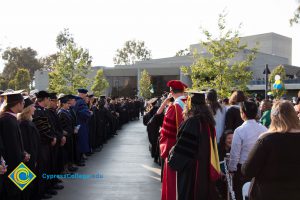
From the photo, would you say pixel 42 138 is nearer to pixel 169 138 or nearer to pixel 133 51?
pixel 169 138

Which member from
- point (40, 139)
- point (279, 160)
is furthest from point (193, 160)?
point (40, 139)

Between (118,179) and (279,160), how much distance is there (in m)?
5.73

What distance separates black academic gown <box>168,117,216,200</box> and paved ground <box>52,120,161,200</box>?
2602mm

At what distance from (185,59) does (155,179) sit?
60.1 metres

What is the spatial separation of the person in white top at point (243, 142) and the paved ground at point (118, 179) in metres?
2.52

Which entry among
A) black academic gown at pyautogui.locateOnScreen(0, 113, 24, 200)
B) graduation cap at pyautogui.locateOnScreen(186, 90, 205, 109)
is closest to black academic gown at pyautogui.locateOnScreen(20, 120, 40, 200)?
black academic gown at pyautogui.locateOnScreen(0, 113, 24, 200)

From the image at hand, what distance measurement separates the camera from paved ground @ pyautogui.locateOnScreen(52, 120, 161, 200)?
7.52 metres

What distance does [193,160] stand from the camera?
4844 mm

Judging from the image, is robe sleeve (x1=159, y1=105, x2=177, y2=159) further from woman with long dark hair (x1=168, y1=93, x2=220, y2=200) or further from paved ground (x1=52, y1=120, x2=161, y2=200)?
paved ground (x1=52, y1=120, x2=161, y2=200)

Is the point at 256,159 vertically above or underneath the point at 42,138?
above

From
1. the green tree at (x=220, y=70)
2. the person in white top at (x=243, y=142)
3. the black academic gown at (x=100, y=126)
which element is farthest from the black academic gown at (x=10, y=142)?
the green tree at (x=220, y=70)

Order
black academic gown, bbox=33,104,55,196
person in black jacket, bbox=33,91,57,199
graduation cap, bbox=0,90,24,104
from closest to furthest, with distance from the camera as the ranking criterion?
graduation cap, bbox=0,90,24,104 < black academic gown, bbox=33,104,55,196 < person in black jacket, bbox=33,91,57,199

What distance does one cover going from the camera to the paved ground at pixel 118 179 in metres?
7.52

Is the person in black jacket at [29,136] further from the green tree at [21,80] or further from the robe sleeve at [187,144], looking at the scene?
the green tree at [21,80]
